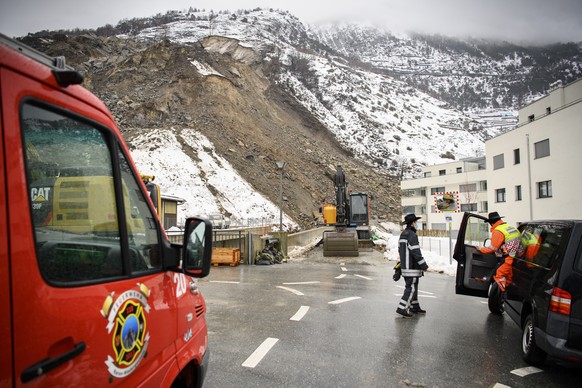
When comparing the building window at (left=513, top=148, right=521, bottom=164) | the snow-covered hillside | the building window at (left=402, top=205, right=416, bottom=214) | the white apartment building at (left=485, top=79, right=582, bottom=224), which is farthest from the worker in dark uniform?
the building window at (left=402, top=205, right=416, bottom=214)

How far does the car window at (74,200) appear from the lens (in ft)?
5.23

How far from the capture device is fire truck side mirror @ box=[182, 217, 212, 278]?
7.80 ft

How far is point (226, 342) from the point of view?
543 centimetres

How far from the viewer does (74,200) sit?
1932 millimetres

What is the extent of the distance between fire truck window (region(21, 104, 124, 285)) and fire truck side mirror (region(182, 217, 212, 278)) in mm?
497

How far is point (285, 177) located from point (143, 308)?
125 ft

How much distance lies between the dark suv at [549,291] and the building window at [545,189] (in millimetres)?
25173

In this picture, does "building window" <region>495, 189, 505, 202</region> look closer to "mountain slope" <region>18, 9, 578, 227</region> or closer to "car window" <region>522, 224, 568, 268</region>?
"mountain slope" <region>18, 9, 578, 227</region>

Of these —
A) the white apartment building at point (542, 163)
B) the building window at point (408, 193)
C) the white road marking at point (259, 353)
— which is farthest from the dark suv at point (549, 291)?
the building window at point (408, 193)

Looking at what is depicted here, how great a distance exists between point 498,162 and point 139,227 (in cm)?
3625

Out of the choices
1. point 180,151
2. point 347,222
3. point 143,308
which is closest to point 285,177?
point 180,151

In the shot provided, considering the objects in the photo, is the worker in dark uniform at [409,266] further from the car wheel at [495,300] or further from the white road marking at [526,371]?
the white road marking at [526,371]

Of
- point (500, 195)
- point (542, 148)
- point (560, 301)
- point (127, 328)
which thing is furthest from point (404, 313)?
point (500, 195)

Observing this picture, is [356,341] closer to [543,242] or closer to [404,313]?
[404,313]
